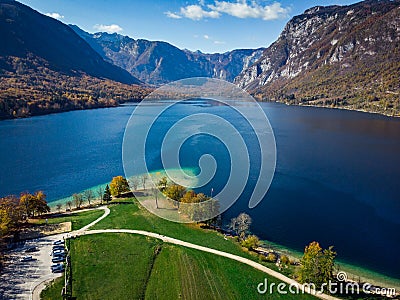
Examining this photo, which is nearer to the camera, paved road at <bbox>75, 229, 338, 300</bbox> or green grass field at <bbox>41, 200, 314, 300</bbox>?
green grass field at <bbox>41, 200, 314, 300</bbox>

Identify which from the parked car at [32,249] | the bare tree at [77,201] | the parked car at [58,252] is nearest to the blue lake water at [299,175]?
the bare tree at [77,201]

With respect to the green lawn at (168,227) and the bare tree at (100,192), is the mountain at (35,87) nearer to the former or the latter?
the bare tree at (100,192)

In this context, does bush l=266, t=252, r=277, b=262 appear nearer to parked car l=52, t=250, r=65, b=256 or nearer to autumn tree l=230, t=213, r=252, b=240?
autumn tree l=230, t=213, r=252, b=240

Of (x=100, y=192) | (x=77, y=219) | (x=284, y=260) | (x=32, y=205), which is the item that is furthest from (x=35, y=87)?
(x=284, y=260)

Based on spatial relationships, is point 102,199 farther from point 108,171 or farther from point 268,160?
point 268,160

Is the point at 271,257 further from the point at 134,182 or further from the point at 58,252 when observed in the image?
the point at 134,182

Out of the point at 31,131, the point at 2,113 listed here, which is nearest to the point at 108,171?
the point at 31,131

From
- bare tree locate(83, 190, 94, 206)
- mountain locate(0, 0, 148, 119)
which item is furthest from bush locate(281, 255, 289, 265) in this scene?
mountain locate(0, 0, 148, 119)
